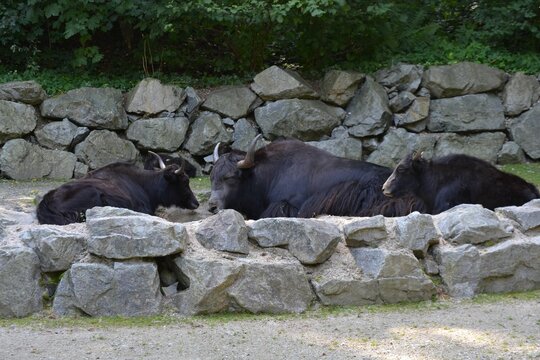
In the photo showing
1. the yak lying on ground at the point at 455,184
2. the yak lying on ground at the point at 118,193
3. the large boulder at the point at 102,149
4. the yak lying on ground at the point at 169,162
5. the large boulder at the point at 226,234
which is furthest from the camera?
the large boulder at the point at 102,149

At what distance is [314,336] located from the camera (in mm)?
6586

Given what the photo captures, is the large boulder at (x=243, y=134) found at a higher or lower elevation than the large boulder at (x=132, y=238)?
lower

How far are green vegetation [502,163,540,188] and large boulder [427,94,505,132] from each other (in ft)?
2.58

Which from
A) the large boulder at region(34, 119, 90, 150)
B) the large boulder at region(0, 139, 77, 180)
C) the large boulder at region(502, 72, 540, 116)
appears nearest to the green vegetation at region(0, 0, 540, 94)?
the large boulder at region(502, 72, 540, 116)

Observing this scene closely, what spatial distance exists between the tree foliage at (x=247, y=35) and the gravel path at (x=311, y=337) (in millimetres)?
7934

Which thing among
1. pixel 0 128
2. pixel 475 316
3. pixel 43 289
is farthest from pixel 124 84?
pixel 475 316

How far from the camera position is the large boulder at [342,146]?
48.3ft

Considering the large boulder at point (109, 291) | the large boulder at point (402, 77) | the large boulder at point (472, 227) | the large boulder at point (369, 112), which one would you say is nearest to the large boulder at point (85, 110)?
the large boulder at point (369, 112)

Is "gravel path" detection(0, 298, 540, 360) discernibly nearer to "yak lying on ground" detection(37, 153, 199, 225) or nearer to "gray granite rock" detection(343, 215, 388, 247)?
"gray granite rock" detection(343, 215, 388, 247)

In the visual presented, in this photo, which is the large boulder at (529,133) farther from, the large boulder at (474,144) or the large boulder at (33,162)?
the large boulder at (33,162)

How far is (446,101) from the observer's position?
15.2m

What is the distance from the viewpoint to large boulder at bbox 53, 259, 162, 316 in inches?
278

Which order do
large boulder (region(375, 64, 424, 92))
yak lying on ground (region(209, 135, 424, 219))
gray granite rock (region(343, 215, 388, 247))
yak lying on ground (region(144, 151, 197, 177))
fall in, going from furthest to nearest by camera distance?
large boulder (region(375, 64, 424, 92)) → yak lying on ground (region(144, 151, 197, 177)) → yak lying on ground (region(209, 135, 424, 219)) → gray granite rock (region(343, 215, 388, 247))

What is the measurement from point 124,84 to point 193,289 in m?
8.84
